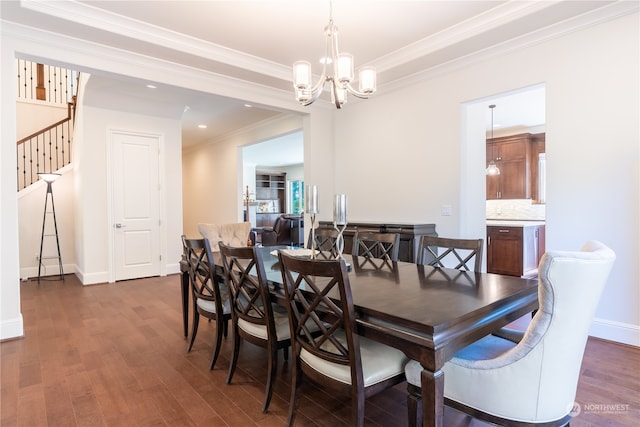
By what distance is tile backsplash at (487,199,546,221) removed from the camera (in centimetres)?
656

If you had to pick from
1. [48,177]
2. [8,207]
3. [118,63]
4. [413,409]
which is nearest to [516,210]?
[413,409]

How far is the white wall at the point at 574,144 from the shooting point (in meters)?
2.84

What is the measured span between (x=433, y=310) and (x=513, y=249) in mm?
4547

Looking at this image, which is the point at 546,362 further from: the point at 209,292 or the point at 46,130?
the point at 46,130

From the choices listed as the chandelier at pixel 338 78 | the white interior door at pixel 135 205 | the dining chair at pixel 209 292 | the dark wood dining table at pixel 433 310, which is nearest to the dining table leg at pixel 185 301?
the dining chair at pixel 209 292

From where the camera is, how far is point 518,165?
6648 mm

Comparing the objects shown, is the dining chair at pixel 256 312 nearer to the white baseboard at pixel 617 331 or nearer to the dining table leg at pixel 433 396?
the dining table leg at pixel 433 396

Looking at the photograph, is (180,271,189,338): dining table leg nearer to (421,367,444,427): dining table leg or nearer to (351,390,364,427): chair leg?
(351,390,364,427): chair leg

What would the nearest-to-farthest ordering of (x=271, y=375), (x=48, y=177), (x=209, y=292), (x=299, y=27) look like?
1. (x=271, y=375)
2. (x=209, y=292)
3. (x=299, y=27)
4. (x=48, y=177)

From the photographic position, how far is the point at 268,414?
197 centimetres

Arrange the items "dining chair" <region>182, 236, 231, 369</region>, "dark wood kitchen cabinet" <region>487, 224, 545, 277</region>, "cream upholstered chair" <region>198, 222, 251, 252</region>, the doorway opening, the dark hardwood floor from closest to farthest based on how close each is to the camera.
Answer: the dark hardwood floor < "dining chair" <region>182, 236, 231, 369</region> < "cream upholstered chair" <region>198, 222, 251, 252</region> < "dark wood kitchen cabinet" <region>487, 224, 545, 277</region> < the doorway opening

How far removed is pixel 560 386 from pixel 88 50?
14.4 ft

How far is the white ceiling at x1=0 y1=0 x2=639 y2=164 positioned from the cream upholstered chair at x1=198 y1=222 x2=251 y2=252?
165 cm

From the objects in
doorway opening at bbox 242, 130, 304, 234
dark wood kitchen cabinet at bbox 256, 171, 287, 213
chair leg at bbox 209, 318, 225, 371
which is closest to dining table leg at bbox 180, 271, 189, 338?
chair leg at bbox 209, 318, 225, 371
